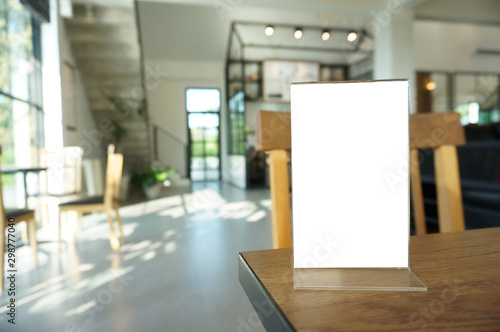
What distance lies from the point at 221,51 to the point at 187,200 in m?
4.73

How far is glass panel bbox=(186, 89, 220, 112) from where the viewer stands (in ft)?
30.1

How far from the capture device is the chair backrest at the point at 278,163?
0.72m

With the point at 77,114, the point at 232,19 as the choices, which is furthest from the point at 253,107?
the point at 77,114

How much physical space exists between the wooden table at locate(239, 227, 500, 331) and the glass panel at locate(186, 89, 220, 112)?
9.07 metres

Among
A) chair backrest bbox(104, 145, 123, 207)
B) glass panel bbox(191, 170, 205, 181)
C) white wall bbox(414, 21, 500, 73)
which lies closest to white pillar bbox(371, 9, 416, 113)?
white wall bbox(414, 21, 500, 73)

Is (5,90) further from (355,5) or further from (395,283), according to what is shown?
(355,5)

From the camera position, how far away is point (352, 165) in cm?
35

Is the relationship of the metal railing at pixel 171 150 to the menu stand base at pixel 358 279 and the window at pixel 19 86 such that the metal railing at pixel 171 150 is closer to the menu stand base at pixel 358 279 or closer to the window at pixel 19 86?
the window at pixel 19 86

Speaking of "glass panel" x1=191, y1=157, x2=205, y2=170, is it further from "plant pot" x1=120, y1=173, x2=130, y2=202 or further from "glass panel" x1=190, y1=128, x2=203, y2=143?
"plant pot" x1=120, y1=173, x2=130, y2=202

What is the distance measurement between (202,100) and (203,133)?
934mm

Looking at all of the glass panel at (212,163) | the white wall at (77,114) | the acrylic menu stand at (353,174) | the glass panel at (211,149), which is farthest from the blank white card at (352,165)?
the glass panel at (212,163)

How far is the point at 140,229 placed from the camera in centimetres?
357

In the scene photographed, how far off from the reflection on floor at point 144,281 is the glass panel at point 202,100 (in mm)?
5834

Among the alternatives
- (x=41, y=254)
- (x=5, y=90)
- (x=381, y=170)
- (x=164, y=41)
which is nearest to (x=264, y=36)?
(x=164, y=41)
